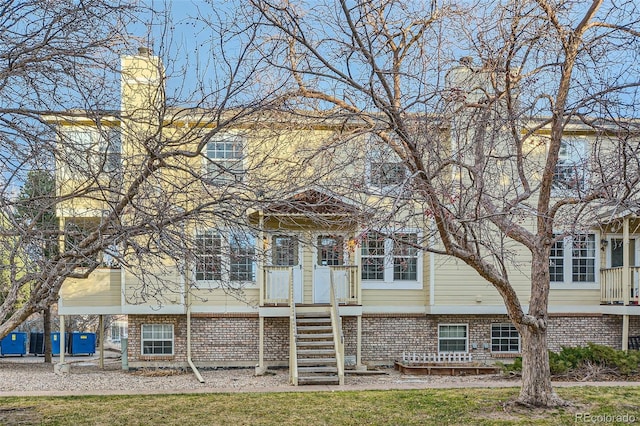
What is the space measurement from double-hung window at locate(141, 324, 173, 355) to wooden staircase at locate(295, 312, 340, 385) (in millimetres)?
3780

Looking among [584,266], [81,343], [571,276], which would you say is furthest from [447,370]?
[81,343]

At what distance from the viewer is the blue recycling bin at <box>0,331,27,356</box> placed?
2614 centimetres

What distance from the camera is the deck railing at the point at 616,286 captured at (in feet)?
56.5

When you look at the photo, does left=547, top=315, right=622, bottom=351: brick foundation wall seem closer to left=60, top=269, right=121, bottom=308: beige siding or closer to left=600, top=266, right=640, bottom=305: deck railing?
left=600, top=266, right=640, bottom=305: deck railing

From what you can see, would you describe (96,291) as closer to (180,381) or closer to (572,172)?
(180,381)

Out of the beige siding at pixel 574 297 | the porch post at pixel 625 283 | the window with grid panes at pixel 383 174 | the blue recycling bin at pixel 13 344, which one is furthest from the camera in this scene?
the blue recycling bin at pixel 13 344

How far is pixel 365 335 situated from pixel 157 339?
5.55 metres

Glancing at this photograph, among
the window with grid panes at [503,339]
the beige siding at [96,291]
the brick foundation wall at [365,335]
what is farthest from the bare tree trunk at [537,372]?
the beige siding at [96,291]

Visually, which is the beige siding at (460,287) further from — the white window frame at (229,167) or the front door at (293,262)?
the white window frame at (229,167)

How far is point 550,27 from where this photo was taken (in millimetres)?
9867

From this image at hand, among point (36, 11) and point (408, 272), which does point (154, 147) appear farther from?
point (408, 272)

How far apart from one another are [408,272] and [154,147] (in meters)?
11.7

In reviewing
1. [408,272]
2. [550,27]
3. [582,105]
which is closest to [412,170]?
[582,105]

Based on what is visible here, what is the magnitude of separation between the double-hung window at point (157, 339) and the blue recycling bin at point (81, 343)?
937cm
